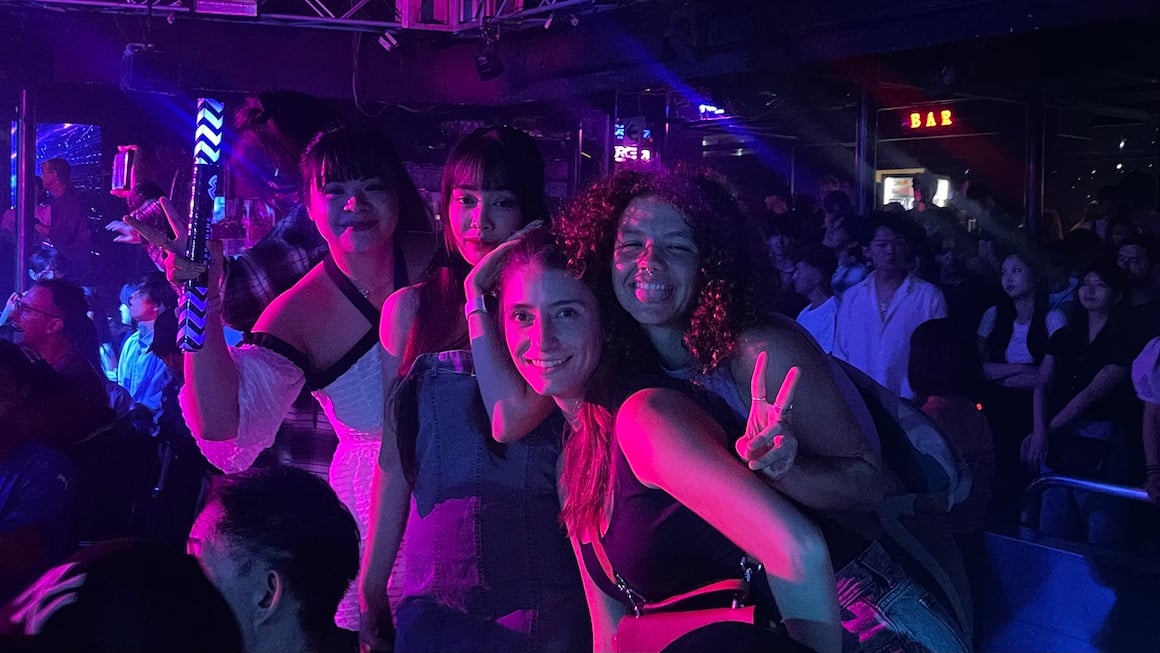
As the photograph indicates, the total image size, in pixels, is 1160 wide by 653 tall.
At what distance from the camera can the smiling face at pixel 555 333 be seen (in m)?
2.23

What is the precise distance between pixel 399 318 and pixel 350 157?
468mm

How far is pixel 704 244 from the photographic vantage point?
7.10 ft

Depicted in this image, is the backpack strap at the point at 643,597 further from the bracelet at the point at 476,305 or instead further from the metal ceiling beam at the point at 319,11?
the metal ceiling beam at the point at 319,11

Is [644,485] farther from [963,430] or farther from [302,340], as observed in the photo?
[963,430]

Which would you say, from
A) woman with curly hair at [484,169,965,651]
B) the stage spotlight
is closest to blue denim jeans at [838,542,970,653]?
woman with curly hair at [484,169,965,651]

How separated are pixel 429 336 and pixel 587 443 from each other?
61 cm

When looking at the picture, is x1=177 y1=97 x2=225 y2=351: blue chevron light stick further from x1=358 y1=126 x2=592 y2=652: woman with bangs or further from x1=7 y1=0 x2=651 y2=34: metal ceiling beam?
x1=7 y1=0 x2=651 y2=34: metal ceiling beam

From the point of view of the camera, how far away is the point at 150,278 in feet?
17.3

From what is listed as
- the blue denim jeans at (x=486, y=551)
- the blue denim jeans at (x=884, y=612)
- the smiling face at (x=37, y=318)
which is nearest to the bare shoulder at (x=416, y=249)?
the blue denim jeans at (x=486, y=551)

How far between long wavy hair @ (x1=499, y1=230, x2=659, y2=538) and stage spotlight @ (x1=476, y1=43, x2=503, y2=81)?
5.37m

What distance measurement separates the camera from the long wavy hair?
202 cm

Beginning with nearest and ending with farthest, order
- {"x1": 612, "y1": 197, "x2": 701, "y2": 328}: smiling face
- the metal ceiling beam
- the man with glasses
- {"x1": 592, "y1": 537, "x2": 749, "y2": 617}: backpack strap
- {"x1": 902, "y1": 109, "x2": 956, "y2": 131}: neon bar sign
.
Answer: {"x1": 592, "y1": 537, "x2": 749, "y2": 617}: backpack strap < {"x1": 612, "y1": 197, "x2": 701, "y2": 328}: smiling face < the man with glasses < the metal ceiling beam < {"x1": 902, "y1": 109, "x2": 956, "y2": 131}: neon bar sign

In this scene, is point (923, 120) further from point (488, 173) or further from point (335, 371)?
point (335, 371)

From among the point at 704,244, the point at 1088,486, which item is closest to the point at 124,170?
the point at 704,244
